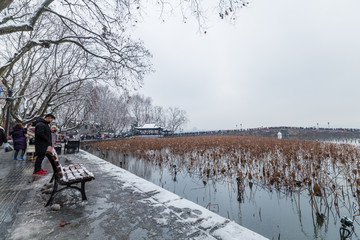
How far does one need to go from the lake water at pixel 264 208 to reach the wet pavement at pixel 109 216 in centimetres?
111

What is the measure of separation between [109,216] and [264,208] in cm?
358

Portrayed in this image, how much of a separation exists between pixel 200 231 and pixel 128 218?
1.15 m

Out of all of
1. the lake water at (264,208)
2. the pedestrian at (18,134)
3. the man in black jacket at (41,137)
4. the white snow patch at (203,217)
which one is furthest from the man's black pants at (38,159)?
the lake water at (264,208)

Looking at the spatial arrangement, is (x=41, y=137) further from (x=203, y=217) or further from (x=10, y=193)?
(x=203, y=217)

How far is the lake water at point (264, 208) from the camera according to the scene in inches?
124

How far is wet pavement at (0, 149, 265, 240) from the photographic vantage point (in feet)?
7.13

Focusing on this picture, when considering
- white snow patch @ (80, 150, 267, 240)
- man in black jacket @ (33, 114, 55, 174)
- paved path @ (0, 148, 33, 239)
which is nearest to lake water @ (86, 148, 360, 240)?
white snow patch @ (80, 150, 267, 240)

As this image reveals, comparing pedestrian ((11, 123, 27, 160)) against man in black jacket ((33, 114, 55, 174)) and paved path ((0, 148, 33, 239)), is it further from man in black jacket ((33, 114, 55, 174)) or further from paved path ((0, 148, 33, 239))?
man in black jacket ((33, 114, 55, 174))

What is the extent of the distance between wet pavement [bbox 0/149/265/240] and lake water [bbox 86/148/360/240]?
1.11m

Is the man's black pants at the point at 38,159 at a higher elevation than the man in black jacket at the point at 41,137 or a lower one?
lower

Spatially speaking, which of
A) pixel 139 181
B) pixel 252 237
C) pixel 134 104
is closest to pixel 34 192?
pixel 139 181

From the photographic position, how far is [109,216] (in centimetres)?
264

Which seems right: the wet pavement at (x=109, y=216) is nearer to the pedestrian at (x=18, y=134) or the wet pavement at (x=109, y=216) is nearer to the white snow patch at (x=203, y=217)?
the white snow patch at (x=203, y=217)

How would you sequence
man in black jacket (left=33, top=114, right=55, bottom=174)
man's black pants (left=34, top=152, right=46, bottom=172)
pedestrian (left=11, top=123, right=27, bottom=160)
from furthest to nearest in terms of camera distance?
pedestrian (left=11, top=123, right=27, bottom=160), man's black pants (left=34, top=152, right=46, bottom=172), man in black jacket (left=33, top=114, right=55, bottom=174)
